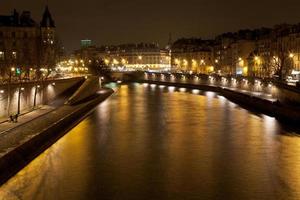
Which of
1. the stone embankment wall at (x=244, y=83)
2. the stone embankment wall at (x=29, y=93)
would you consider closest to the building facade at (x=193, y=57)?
the stone embankment wall at (x=244, y=83)

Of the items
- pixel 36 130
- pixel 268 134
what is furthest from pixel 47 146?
pixel 268 134

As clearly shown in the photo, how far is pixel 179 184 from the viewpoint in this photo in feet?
47.5

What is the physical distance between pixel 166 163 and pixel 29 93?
703 inches

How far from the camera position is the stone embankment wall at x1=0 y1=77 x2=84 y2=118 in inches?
1088

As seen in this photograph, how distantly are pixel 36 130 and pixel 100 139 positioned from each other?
3097mm

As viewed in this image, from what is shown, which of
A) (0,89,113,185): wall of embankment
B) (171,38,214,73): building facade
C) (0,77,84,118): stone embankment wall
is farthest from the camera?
(171,38,214,73): building facade

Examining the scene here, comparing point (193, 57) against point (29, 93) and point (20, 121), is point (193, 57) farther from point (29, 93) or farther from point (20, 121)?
point (20, 121)

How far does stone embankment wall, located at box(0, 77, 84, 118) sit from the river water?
13.6 ft

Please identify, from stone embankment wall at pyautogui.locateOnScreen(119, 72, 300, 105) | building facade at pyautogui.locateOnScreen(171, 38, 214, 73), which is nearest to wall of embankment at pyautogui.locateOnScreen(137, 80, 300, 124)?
stone embankment wall at pyautogui.locateOnScreen(119, 72, 300, 105)

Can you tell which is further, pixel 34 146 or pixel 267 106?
pixel 267 106

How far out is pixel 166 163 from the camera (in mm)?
17297

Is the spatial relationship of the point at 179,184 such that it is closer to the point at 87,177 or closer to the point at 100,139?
the point at 87,177

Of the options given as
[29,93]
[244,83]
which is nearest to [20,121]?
[29,93]

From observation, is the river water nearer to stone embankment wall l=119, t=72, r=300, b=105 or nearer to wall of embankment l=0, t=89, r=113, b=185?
wall of embankment l=0, t=89, r=113, b=185
